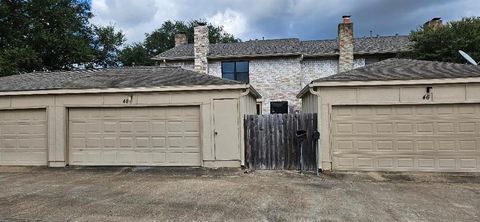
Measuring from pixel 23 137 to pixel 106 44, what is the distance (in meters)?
23.3

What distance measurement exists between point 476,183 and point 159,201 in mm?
7916

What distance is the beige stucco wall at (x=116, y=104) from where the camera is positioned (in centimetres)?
1064

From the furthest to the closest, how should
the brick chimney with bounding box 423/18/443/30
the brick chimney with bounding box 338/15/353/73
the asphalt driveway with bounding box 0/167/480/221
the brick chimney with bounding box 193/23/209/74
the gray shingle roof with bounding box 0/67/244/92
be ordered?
the brick chimney with bounding box 423/18/443/30 → the brick chimney with bounding box 193/23/209/74 → the brick chimney with bounding box 338/15/353/73 → the gray shingle roof with bounding box 0/67/244/92 → the asphalt driveway with bounding box 0/167/480/221

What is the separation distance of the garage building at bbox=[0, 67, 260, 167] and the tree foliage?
13.1m

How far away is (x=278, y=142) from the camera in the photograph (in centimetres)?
1041

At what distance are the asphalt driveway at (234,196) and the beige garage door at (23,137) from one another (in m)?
1.31

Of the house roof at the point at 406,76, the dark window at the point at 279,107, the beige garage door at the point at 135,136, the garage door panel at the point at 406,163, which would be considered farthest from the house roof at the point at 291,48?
the garage door panel at the point at 406,163

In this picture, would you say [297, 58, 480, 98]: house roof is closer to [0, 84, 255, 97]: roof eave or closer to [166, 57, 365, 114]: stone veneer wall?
[0, 84, 255, 97]: roof eave

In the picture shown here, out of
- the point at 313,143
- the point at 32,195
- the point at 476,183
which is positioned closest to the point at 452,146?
the point at 476,183

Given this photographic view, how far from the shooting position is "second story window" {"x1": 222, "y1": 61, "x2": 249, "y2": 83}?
20312mm

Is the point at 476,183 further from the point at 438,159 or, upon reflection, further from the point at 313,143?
the point at 313,143

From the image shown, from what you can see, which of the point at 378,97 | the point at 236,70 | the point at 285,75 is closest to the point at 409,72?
the point at 378,97

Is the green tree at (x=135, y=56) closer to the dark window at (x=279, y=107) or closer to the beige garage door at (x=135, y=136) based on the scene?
the dark window at (x=279, y=107)

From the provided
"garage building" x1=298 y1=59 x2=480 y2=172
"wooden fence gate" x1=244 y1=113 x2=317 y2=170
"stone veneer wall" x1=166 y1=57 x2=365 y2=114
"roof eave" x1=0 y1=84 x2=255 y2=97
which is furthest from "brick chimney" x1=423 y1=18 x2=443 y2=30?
"roof eave" x1=0 y1=84 x2=255 y2=97
